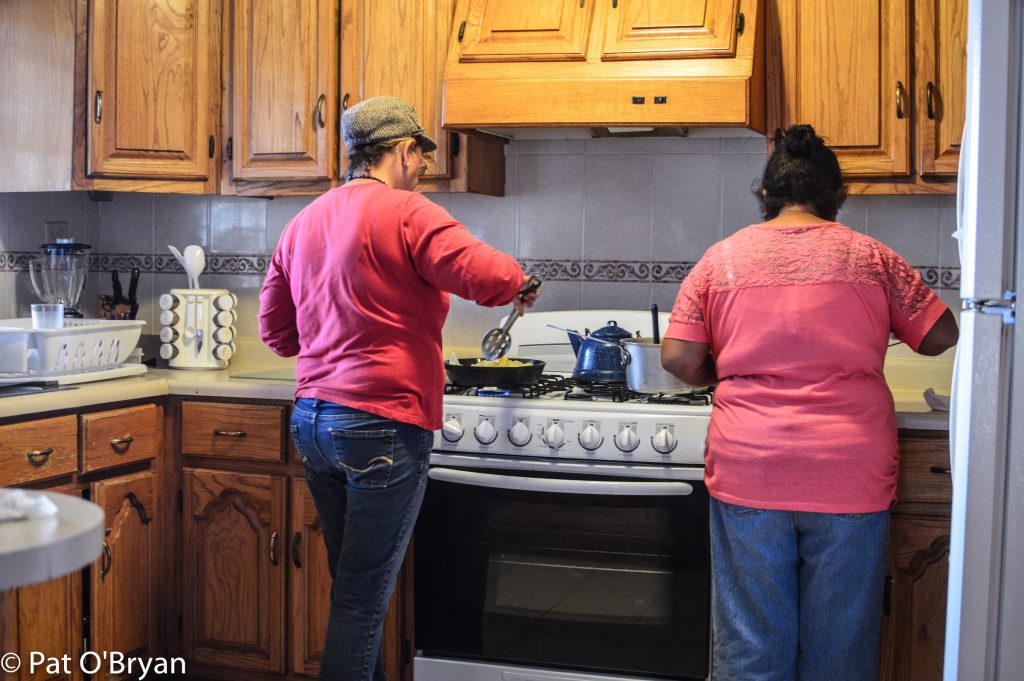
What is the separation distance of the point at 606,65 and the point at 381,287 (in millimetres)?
941

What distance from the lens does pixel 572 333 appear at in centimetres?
288

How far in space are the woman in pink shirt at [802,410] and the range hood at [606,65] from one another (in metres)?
0.59

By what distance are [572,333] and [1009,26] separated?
155 centimetres

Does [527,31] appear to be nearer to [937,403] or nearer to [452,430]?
[452,430]

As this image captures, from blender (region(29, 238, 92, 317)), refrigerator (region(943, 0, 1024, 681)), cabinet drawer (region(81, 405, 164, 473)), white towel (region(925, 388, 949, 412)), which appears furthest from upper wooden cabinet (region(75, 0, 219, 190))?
refrigerator (region(943, 0, 1024, 681))

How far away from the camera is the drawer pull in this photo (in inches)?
98.1

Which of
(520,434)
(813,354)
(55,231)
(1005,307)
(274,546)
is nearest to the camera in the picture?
(1005,307)

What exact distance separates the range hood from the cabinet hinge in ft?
4.03

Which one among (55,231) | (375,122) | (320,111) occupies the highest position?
(320,111)

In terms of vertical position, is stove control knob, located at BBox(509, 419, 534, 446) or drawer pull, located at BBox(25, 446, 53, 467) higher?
Result: stove control knob, located at BBox(509, 419, 534, 446)

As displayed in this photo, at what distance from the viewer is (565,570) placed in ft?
8.30

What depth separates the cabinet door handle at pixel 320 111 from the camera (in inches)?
119

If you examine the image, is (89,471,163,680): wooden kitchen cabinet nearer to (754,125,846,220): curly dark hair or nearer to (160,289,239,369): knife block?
(160,289,239,369): knife block

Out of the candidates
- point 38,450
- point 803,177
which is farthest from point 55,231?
point 803,177
